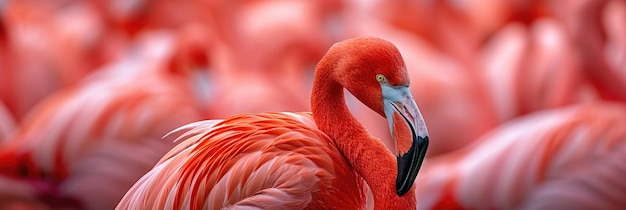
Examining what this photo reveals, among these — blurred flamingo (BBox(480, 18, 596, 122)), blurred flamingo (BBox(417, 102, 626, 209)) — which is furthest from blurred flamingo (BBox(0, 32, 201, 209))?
blurred flamingo (BBox(480, 18, 596, 122))

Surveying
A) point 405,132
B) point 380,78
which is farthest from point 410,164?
point 380,78

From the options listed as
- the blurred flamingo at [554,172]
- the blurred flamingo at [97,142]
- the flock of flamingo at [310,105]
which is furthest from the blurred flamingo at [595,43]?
the blurred flamingo at [97,142]

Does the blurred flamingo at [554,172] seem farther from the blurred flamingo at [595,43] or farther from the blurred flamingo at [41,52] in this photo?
the blurred flamingo at [41,52]

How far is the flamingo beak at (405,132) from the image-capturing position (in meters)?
2.01

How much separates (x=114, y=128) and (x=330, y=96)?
2.06 m

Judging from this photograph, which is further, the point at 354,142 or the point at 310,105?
the point at 310,105

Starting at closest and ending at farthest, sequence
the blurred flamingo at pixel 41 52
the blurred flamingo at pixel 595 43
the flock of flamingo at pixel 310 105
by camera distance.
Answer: the flock of flamingo at pixel 310 105
the blurred flamingo at pixel 595 43
the blurred flamingo at pixel 41 52

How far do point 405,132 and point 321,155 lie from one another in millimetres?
200

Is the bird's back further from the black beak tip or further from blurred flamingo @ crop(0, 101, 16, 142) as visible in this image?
blurred flamingo @ crop(0, 101, 16, 142)

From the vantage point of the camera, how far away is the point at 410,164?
6.62 feet

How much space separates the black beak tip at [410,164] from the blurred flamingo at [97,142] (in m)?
2.07

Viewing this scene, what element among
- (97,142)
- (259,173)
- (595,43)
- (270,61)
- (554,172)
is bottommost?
(259,173)

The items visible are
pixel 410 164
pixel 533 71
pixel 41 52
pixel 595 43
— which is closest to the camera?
pixel 410 164

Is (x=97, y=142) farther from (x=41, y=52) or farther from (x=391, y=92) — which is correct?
(x=391, y=92)
